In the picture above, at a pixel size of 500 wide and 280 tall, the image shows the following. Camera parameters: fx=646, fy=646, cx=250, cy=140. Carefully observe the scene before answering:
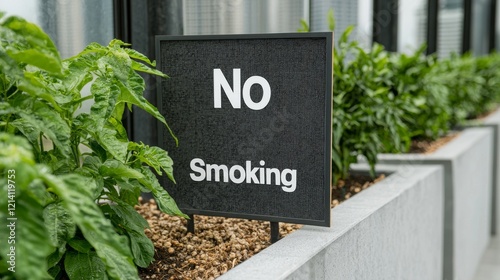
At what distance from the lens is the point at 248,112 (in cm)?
176

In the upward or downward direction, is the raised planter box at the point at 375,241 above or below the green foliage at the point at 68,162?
below

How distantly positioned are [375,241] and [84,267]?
1.00 m

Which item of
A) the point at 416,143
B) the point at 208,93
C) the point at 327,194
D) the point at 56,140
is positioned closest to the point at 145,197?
the point at 208,93

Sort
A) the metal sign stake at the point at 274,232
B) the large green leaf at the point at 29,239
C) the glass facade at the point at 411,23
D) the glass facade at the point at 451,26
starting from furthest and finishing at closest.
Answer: the glass facade at the point at 451,26 < the glass facade at the point at 411,23 < the metal sign stake at the point at 274,232 < the large green leaf at the point at 29,239

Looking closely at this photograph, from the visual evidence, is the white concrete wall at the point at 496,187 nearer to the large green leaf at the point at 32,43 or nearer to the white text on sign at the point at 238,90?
the white text on sign at the point at 238,90

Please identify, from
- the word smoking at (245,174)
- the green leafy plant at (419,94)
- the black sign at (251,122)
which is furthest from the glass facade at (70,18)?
the green leafy plant at (419,94)

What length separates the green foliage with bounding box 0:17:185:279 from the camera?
0.98m

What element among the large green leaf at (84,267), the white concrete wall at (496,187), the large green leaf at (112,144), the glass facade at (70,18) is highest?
the glass facade at (70,18)

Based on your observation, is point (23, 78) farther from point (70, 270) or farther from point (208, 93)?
point (208, 93)

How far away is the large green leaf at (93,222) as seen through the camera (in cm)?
99

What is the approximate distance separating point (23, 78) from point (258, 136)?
0.74 metres

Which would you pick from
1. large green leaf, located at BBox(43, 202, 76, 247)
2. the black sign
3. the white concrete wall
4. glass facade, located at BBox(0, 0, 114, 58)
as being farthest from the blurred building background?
the white concrete wall

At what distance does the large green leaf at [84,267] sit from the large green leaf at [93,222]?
0.17m

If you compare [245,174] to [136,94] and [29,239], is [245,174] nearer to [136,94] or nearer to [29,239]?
[136,94]
